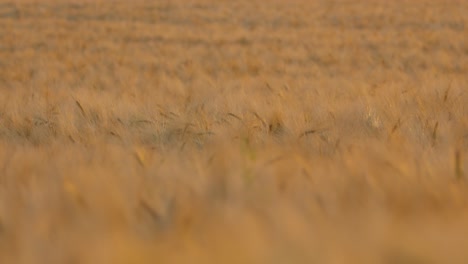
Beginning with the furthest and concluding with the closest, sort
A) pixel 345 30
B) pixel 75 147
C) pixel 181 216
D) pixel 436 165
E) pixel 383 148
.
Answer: pixel 345 30
pixel 75 147
pixel 383 148
pixel 436 165
pixel 181 216

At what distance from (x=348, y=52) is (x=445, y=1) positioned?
826cm

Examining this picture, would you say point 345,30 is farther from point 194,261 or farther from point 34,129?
point 194,261

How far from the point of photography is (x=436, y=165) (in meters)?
1.57

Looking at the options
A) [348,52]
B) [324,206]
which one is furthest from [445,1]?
[324,206]

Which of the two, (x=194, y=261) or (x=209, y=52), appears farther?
(x=209, y=52)

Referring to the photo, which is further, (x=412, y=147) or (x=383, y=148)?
(x=412, y=147)

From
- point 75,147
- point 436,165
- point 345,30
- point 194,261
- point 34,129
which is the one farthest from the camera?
point 345,30

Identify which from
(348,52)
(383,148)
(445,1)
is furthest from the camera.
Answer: (445,1)

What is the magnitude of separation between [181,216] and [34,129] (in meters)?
1.72

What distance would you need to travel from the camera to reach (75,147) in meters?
2.16

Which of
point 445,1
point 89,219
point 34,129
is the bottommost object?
point 445,1

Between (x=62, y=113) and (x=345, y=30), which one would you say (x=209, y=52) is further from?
(x=62, y=113)

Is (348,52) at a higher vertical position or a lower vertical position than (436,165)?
lower

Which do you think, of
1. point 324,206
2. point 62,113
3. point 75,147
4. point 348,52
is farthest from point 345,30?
point 324,206
